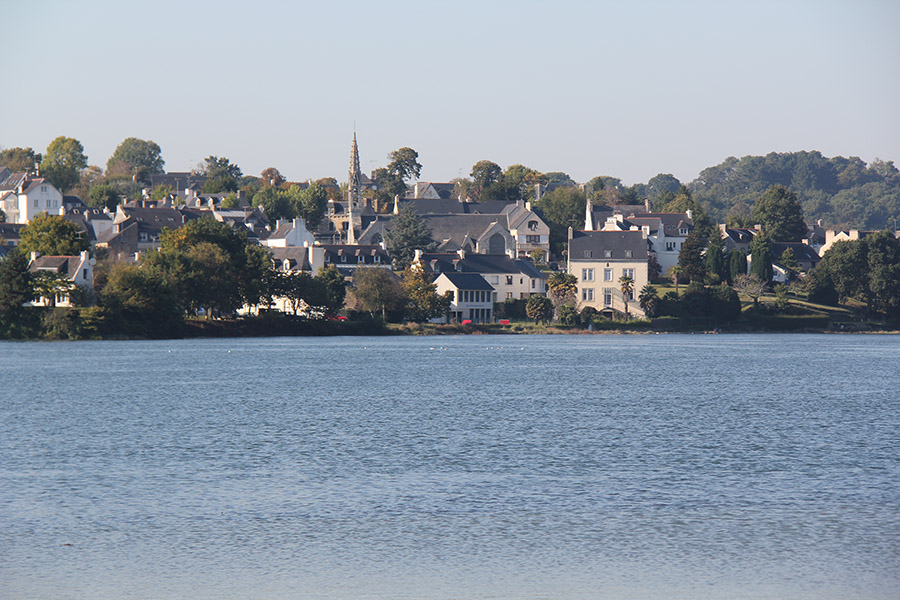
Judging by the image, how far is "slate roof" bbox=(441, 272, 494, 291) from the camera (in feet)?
423

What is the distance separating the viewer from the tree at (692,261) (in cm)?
14200

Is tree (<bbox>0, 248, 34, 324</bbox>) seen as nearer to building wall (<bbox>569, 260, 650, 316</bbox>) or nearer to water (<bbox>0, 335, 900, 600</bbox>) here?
water (<bbox>0, 335, 900, 600</bbox>)

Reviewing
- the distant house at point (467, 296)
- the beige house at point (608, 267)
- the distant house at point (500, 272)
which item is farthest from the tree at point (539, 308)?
the distant house at point (500, 272)

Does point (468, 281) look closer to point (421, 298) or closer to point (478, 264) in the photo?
point (421, 298)

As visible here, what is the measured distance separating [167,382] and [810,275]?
103m

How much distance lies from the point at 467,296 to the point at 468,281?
1.82 m

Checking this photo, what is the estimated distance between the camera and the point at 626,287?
5148 inches

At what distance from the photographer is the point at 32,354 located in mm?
83500

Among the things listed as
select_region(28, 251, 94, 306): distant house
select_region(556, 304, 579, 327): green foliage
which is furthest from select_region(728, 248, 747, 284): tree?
select_region(28, 251, 94, 306): distant house

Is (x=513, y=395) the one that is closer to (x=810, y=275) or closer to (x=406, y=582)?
(x=406, y=582)

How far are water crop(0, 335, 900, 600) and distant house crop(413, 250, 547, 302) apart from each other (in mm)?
74144

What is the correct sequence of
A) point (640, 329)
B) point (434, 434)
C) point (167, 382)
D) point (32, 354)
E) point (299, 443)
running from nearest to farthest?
point (299, 443) < point (434, 434) < point (167, 382) < point (32, 354) < point (640, 329)

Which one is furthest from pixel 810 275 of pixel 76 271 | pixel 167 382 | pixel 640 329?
pixel 167 382

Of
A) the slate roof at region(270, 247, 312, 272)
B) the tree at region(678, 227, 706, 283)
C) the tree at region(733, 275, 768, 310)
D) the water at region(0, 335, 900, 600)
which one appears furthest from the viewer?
the tree at region(678, 227, 706, 283)
